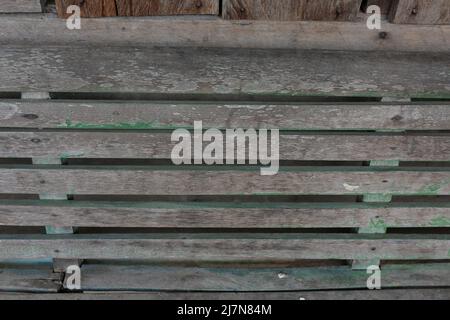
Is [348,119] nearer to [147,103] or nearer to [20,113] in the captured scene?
[147,103]

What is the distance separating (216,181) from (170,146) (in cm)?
30

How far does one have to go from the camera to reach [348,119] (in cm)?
220

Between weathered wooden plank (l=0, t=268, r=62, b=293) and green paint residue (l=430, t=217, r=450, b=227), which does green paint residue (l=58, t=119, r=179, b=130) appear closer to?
weathered wooden plank (l=0, t=268, r=62, b=293)

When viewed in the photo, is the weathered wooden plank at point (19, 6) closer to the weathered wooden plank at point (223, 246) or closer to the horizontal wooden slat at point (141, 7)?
the horizontal wooden slat at point (141, 7)

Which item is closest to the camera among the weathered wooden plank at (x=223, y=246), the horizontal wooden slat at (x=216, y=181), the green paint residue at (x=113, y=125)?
the green paint residue at (x=113, y=125)

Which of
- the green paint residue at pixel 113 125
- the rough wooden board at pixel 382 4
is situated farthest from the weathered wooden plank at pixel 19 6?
the rough wooden board at pixel 382 4

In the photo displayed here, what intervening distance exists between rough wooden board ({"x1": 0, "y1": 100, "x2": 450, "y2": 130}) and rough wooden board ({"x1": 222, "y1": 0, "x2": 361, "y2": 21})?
15.4 inches

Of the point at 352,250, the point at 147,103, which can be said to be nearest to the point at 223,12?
the point at 147,103

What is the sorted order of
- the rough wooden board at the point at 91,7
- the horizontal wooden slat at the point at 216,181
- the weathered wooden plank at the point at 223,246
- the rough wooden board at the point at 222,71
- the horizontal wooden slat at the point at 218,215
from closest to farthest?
the rough wooden board at the point at 91,7
the rough wooden board at the point at 222,71
the horizontal wooden slat at the point at 216,181
the horizontal wooden slat at the point at 218,215
the weathered wooden plank at the point at 223,246

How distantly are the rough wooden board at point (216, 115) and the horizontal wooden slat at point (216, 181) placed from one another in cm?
25

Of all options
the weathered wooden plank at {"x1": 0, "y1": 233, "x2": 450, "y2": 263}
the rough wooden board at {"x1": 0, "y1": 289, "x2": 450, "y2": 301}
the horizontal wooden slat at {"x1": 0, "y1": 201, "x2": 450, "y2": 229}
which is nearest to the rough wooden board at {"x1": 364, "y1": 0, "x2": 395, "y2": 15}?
the horizontal wooden slat at {"x1": 0, "y1": 201, "x2": 450, "y2": 229}

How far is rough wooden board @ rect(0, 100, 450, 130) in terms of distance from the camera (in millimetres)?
2137

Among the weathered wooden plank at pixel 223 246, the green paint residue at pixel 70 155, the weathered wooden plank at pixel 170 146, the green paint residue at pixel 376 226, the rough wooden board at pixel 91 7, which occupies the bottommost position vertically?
the weathered wooden plank at pixel 223 246

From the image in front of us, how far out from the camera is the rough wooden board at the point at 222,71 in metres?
2.06
